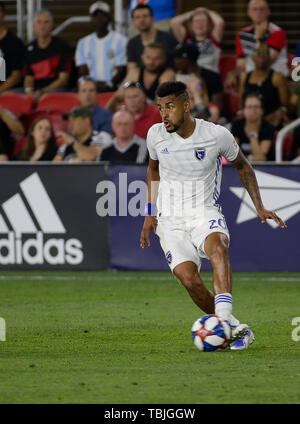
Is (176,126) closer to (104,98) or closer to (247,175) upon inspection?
(247,175)

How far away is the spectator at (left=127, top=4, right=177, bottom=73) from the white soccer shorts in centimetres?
827

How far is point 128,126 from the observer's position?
15.1 metres

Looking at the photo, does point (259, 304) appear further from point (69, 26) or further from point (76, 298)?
point (69, 26)

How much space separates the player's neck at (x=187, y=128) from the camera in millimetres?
8852

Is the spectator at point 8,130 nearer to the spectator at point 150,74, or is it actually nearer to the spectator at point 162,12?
the spectator at point 150,74

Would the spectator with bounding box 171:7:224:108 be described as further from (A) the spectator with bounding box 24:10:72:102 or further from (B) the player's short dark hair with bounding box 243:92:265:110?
(A) the spectator with bounding box 24:10:72:102

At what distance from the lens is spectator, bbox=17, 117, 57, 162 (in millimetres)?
16031

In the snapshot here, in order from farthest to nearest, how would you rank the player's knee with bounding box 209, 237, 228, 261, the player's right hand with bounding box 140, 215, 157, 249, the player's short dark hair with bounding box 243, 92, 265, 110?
the player's short dark hair with bounding box 243, 92, 265, 110, the player's right hand with bounding box 140, 215, 157, 249, the player's knee with bounding box 209, 237, 228, 261

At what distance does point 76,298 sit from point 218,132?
4.02 meters

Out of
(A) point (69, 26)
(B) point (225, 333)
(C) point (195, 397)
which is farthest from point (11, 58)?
(C) point (195, 397)

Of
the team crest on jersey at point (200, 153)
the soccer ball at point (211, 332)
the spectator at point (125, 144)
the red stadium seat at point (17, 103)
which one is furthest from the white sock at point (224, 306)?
the red stadium seat at point (17, 103)

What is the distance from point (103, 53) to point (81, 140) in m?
2.28

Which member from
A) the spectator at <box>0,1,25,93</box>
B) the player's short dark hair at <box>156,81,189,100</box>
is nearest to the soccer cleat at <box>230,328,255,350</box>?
the player's short dark hair at <box>156,81,189,100</box>

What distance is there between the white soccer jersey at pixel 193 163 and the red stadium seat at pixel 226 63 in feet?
29.6
